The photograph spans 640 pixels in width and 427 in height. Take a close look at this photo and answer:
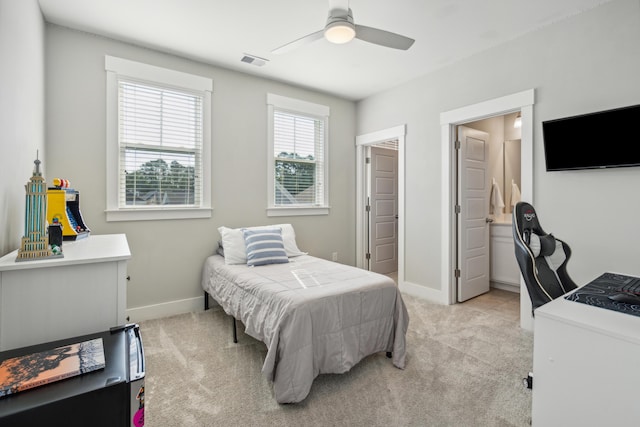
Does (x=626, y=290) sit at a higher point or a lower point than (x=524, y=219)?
lower

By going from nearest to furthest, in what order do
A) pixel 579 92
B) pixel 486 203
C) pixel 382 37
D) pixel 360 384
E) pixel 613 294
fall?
pixel 613 294
pixel 360 384
pixel 382 37
pixel 579 92
pixel 486 203

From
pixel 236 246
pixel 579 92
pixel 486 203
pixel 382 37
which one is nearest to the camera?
pixel 382 37

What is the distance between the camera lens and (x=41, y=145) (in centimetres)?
256

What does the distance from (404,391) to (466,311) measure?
71.7 inches

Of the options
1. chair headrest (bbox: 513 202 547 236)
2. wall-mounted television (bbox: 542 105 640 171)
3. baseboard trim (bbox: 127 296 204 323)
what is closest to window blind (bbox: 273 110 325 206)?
baseboard trim (bbox: 127 296 204 323)

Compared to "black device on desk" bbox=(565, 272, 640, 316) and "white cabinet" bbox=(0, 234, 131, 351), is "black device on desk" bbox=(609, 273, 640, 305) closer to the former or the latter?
"black device on desk" bbox=(565, 272, 640, 316)

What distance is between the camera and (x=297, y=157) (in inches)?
169

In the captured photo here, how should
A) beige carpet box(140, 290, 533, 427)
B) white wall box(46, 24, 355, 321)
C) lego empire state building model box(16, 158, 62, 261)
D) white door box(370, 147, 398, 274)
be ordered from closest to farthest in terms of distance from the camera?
lego empire state building model box(16, 158, 62, 261) → beige carpet box(140, 290, 533, 427) → white wall box(46, 24, 355, 321) → white door box(370, 147, 398, 274)

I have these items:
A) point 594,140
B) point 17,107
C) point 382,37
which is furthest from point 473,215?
point 17,107

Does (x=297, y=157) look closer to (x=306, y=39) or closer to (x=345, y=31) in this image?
(x=306, y=39)

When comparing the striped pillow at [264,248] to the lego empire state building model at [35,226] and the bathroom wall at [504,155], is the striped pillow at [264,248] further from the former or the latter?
the bathroom wall at [504,155]

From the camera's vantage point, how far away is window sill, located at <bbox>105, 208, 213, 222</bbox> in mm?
3012

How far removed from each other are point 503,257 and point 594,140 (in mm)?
2117

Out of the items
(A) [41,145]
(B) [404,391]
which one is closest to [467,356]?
(B) [404,391]
